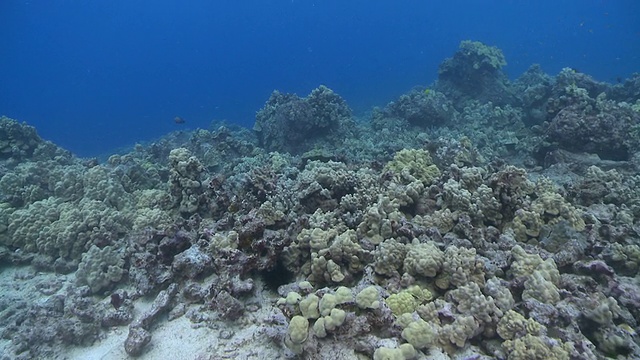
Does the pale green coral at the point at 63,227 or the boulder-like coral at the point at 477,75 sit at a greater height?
the boulder-like coral at the point at 477,75

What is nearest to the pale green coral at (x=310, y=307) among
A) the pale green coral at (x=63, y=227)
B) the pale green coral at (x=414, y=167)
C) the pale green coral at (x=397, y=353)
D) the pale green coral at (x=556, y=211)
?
the pale green coral at (x=397, y=353)

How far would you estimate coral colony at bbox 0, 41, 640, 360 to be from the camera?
4656 millimetres

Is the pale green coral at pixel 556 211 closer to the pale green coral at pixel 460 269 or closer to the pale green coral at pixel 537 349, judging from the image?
the pale green coral at pixel 460 269

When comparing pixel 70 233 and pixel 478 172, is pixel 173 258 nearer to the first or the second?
pixel 70 233

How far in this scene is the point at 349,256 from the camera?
581cm

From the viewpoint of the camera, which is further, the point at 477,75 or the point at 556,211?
the point at 477,75

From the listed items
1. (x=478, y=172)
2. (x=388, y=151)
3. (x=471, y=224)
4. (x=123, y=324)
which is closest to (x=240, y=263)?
(x=123, y=324)

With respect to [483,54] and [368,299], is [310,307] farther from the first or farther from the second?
[483,54]

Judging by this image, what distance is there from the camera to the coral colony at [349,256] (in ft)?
15.3

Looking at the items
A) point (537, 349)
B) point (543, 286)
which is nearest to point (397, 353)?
point (537, 349)

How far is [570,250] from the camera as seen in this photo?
18.4ft

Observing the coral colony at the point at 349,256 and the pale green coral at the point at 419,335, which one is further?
the coral colony at the point at 349,256

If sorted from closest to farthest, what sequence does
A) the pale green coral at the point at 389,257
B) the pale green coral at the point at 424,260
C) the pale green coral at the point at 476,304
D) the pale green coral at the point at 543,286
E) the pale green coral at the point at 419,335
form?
the pale green coral at the point at 419,335, the pale green coral at the point at 476,304, the pale green coral at the point at 543,286, the pale green coral at the point at 424,260, the pale green coral at the point at 389,257

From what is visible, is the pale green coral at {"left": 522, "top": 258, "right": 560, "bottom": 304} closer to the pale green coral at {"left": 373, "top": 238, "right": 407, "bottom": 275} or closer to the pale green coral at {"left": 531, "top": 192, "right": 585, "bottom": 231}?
the pale green coral at {"left": 531, "top": 192, "right": 585, "bottom": 231}
